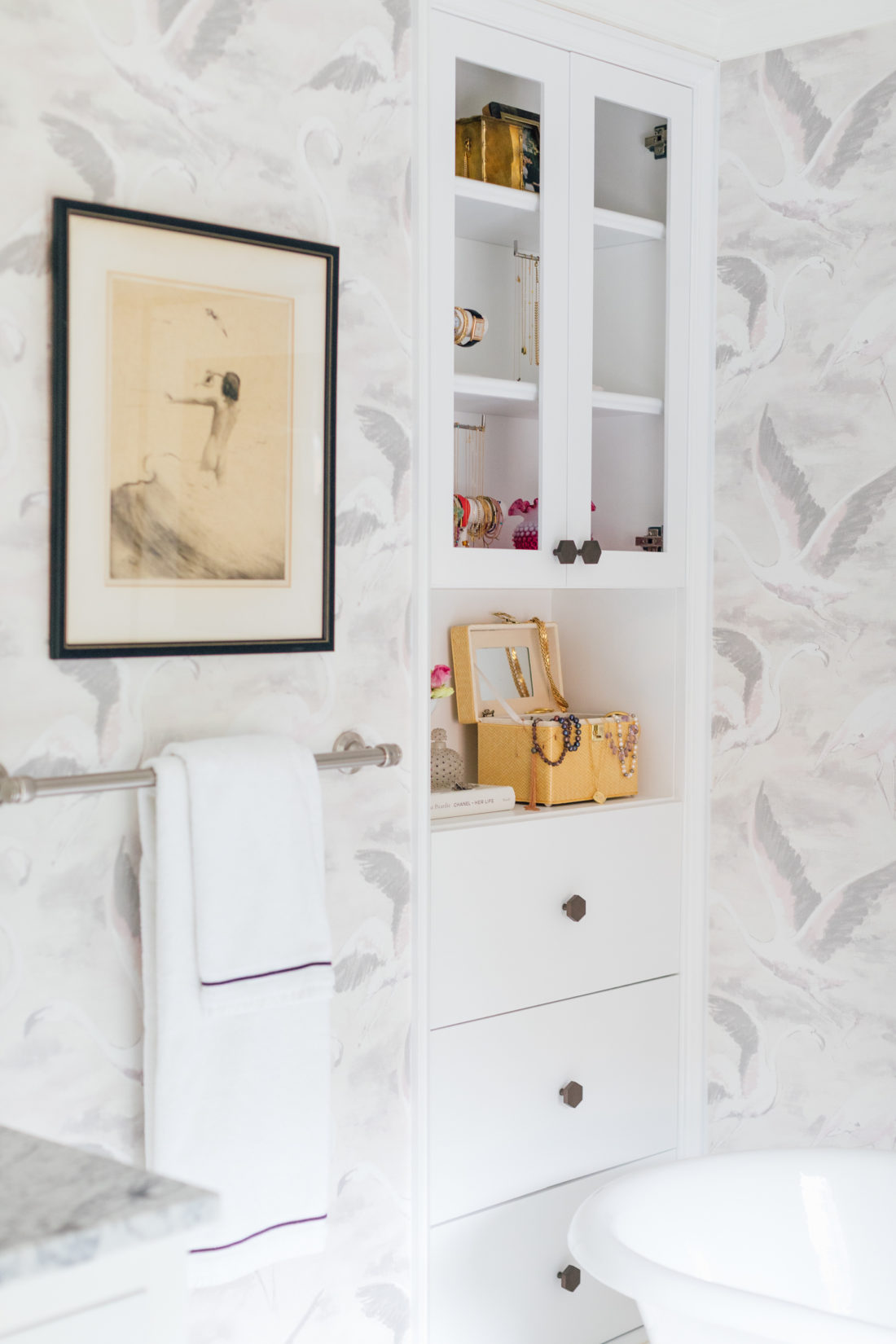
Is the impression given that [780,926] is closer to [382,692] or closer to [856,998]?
[856,998]

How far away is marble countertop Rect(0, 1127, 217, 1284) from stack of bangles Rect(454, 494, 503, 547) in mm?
1256

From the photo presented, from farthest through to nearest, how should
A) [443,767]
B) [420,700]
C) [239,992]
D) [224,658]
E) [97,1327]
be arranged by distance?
[443,767] → [420,700] → [224,658] → [239,992] → [97,1327]

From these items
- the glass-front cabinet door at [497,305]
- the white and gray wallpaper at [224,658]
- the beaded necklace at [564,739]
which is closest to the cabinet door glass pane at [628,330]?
the glass-front cabinet door at [497,305]

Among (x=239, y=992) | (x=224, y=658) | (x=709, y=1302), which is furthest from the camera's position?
(x=224, y=658)

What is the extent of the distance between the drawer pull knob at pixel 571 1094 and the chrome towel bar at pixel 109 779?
27.0 inches

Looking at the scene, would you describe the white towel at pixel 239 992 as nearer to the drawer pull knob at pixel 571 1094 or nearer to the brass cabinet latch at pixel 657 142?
the drawer pull knob at pixel 571 1094

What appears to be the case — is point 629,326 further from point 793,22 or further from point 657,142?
point 793,22

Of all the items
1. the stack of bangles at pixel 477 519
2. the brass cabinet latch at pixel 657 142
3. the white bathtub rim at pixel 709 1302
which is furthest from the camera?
the brass cabinet latch at pixel 657 142

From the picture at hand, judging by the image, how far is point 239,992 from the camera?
1598 millimetres

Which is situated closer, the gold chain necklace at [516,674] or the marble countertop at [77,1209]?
the marble countertop at [77,1209]

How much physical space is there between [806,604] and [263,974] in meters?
1.13

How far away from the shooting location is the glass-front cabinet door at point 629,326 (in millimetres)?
2102

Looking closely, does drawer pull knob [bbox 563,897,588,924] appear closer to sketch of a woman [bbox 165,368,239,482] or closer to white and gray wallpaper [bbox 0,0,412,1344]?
white and gray wallpaper [bbox 0,0,412,1344]

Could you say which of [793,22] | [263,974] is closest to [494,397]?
[793,22]
